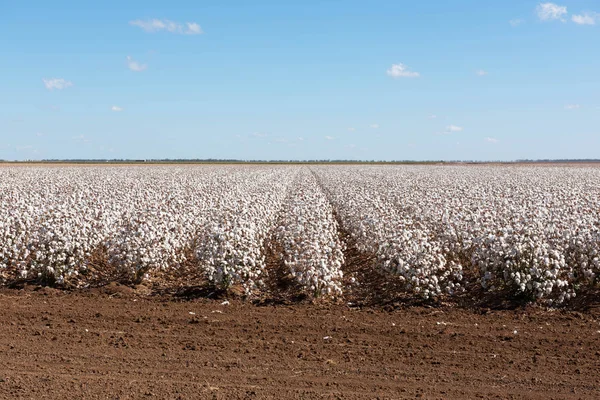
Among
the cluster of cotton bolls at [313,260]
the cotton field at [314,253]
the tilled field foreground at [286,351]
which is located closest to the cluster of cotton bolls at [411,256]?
the cotton field at [314,253]

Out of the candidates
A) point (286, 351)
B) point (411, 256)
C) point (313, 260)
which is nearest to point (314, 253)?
point (313, 260)

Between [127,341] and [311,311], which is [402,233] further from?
[127,341]

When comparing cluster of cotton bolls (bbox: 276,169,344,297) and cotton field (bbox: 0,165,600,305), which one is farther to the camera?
cotton field (bbox: 0,165,600,305)

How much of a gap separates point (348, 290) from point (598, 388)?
586cm

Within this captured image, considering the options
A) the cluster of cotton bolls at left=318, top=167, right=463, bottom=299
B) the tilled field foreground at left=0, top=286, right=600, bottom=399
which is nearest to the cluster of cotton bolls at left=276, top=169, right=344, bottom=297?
the tilled field foreground at left=0, top=286, right=600, bottom=399

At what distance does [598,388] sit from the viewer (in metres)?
7.06

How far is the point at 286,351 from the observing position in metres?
8.27

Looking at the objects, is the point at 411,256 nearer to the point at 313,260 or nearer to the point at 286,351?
the point at 313,260

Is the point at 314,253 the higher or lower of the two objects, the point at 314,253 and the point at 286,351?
the higher

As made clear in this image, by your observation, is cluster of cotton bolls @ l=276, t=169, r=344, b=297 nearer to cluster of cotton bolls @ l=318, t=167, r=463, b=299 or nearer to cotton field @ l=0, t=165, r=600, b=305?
cotton field @ l=0, t=165, r=600, b=305

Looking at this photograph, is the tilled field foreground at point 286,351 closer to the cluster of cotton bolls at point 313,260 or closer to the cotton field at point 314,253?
the cluster of cotton bolls at point 313,260

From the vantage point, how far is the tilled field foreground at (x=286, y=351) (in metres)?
6.89

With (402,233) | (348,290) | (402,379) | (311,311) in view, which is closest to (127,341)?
(311,311)

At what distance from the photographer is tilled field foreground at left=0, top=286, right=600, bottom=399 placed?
689cm
